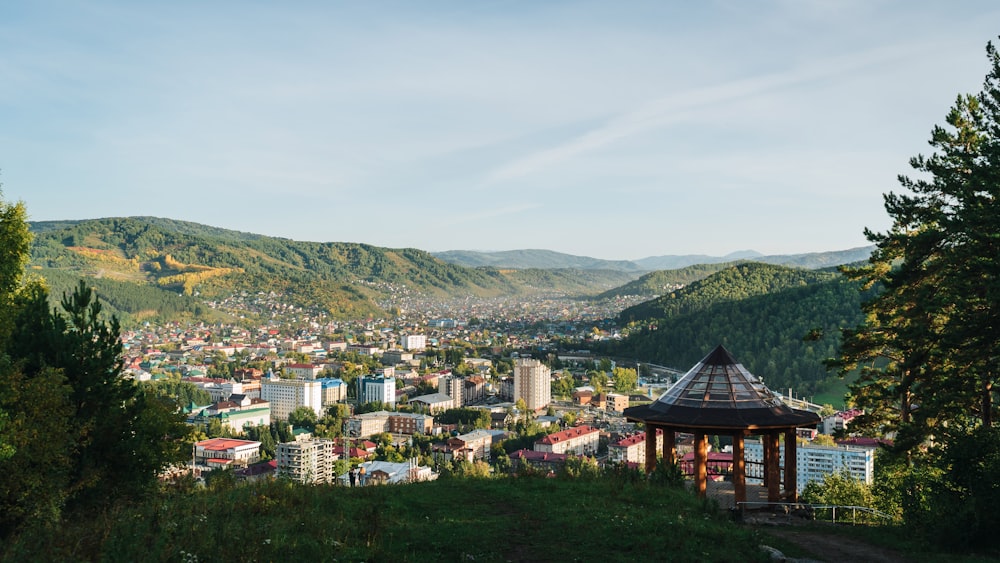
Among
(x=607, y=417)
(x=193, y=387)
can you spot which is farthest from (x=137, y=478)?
(x=193, y=387)

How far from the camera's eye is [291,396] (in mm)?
65062

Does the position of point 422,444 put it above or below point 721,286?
below

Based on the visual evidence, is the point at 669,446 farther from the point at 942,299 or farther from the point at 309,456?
the point at 309,456

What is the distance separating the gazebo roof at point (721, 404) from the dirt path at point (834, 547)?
5.60ft

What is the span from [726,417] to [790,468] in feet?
5.33

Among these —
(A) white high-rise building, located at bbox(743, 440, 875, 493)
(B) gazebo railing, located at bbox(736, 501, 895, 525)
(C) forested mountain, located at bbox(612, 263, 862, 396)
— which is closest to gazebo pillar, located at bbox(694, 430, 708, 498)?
(B) gazebo railing, located at bbox(736, 501, 895, 525)

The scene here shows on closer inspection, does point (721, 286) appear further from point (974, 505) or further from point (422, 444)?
point (974, 505)

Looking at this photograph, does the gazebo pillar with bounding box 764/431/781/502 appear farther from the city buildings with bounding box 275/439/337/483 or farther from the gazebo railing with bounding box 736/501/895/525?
the city buildings with bounding box 275/439/337/483

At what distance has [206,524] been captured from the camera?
18.9ft

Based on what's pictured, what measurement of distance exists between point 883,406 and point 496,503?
805cm

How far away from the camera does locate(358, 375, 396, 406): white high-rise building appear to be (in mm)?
65938

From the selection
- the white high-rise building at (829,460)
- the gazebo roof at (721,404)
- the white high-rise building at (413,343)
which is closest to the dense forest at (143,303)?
Answer: the white high-rise building at (413,343)

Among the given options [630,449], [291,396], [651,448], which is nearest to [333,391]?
[291,396]

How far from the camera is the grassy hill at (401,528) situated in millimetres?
5113
